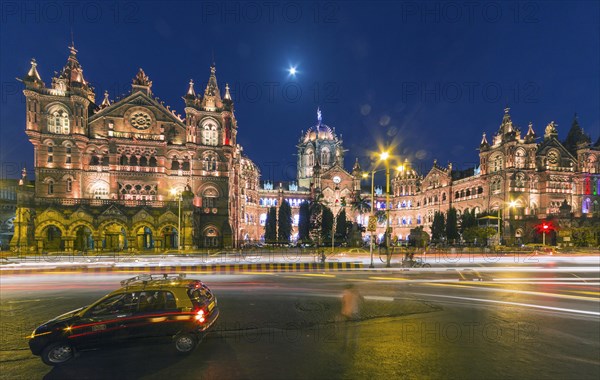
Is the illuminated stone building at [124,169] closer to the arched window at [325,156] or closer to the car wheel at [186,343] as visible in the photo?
the car wheel at [186,343]

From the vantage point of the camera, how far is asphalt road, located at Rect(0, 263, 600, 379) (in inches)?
277

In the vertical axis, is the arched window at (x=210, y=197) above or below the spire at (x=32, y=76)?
below

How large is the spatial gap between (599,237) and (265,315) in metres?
66.2

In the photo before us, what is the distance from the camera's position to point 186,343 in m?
7.80

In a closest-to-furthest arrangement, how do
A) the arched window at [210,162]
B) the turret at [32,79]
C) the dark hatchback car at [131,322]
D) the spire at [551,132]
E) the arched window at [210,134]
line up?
1. the dark hatchback car at [131,322]
2. the turret at [32,79]
3. the arched window at [210,162]
4. the arched window at [210,134]
5. the spire at [551,132]

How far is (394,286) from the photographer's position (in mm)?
16812

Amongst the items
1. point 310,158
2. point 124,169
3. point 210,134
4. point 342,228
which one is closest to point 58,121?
point 124,169

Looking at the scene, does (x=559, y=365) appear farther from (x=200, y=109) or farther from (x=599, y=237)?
(x=599, y=237)

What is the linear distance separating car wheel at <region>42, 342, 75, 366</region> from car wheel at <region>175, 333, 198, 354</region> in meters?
2.30

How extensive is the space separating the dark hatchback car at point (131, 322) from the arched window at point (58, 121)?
50076mm

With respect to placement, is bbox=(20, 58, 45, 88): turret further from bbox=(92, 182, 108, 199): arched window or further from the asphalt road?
the asphalt road

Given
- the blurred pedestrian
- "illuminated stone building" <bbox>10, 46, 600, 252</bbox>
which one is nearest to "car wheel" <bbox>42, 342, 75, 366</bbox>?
the blurred pedestrian

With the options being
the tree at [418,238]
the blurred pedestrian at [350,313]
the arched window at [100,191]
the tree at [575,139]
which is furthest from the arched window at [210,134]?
the tree at [575,139]

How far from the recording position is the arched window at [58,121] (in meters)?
46.3
